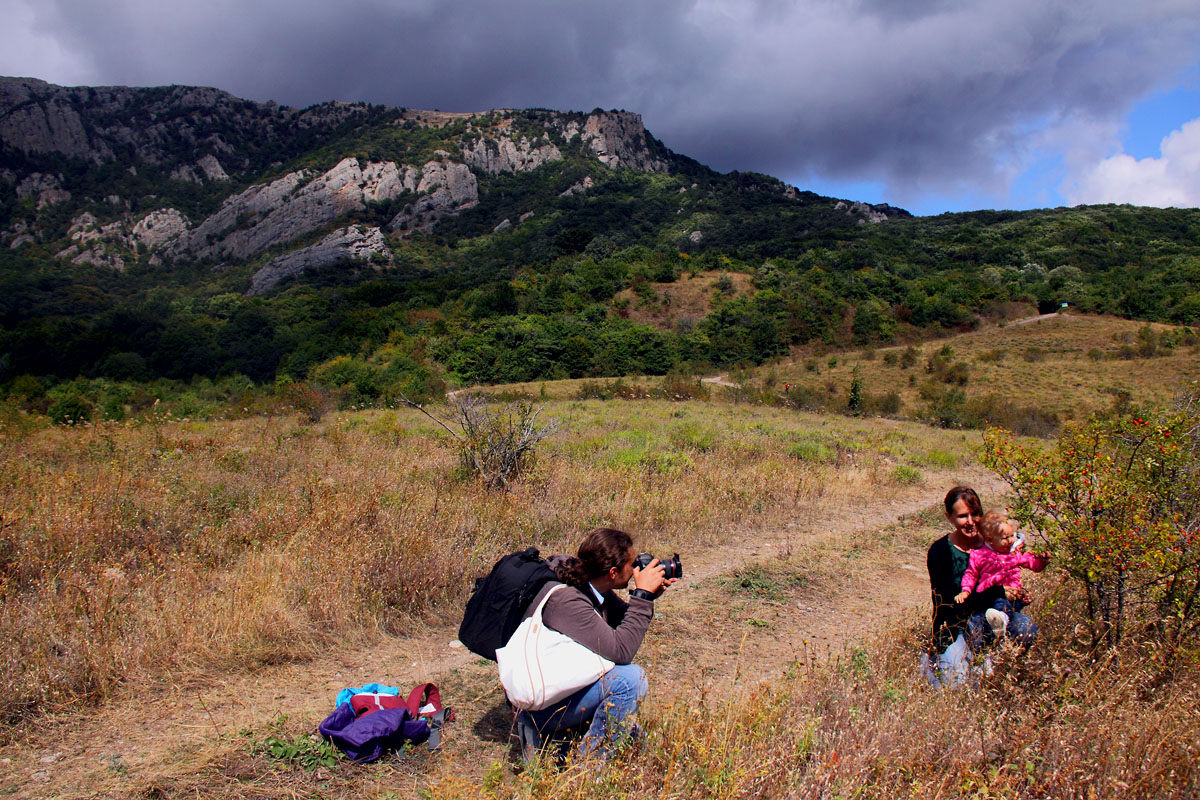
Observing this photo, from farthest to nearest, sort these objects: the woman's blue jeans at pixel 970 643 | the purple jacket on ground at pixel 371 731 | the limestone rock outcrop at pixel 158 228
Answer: the limestone rock outcrop at pixel 158 228 → the woman's blue jeans at pixel 970 643 → the purple jacket on ground at pixel 371 731

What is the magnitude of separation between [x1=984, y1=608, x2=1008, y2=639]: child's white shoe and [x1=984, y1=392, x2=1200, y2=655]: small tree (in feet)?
1.27

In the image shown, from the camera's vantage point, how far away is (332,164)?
9812cm

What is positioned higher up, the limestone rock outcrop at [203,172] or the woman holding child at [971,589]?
the limestone rock outcrop at [203,172]

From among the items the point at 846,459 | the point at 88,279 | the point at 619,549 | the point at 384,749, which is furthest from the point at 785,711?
the point at 88,279

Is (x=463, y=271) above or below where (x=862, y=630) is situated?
above

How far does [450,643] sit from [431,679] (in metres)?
0.49

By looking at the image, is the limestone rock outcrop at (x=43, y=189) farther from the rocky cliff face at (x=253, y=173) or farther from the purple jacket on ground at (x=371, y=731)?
the purple jacket on ground at (x=371, y=731)

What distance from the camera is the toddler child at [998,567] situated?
10.4 feet

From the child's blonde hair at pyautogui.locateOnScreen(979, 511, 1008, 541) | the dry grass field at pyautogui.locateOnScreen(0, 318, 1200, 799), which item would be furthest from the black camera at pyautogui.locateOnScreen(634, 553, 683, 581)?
the child's blonde hair at pyautogui.locateOnScreen(979, 511, 1008, 541)

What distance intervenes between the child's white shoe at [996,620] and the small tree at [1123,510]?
39cm

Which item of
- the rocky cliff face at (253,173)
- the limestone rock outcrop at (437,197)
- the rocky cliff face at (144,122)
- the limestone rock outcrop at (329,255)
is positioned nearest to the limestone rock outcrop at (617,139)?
the rocky cliff face at (253,173)

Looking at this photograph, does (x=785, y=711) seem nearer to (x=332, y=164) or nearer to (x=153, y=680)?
(x=153, y=680)

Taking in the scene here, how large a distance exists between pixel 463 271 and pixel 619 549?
79.5 m

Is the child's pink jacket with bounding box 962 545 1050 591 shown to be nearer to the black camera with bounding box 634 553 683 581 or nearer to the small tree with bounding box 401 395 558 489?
the black camera with bounding box 634 553 683 581
